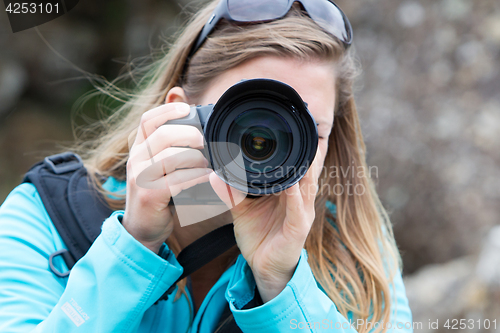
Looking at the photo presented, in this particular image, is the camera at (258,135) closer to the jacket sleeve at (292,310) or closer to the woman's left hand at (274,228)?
the woman's left hand at (274,228)

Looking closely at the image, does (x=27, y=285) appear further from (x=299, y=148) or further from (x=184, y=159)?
(x=299, y=148)

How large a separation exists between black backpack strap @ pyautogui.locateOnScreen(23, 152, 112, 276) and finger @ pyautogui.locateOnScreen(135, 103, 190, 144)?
30 cm

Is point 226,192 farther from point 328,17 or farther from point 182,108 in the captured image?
point 328,17

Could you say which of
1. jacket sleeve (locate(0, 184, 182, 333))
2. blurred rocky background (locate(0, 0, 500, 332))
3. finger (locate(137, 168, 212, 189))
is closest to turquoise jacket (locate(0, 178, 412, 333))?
jacket sleeve (locate(0, 184, 182, 333))

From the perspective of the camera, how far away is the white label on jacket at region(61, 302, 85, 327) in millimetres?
805

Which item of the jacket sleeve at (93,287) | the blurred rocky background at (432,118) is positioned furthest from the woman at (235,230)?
the blurred rocky background at (432,118)

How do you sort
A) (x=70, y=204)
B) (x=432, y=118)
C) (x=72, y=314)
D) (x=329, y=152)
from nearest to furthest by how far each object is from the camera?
1. (x=72, y=314)
2. (x=70, y=204)
3. (x=329, y=152)
4. (x=432, y=118)

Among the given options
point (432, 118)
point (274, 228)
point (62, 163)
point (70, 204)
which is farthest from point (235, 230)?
point (432, 118)

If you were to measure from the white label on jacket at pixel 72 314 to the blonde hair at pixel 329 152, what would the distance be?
0.28 metres

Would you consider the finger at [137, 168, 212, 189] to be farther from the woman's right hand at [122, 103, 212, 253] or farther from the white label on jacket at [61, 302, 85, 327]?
the white label on jacket at [61, 302, 85, 327]

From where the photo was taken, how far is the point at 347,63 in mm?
1264

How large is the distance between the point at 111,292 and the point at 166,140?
348 millimetres

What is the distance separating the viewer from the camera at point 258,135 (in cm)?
81

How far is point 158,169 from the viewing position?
2.80 feet
